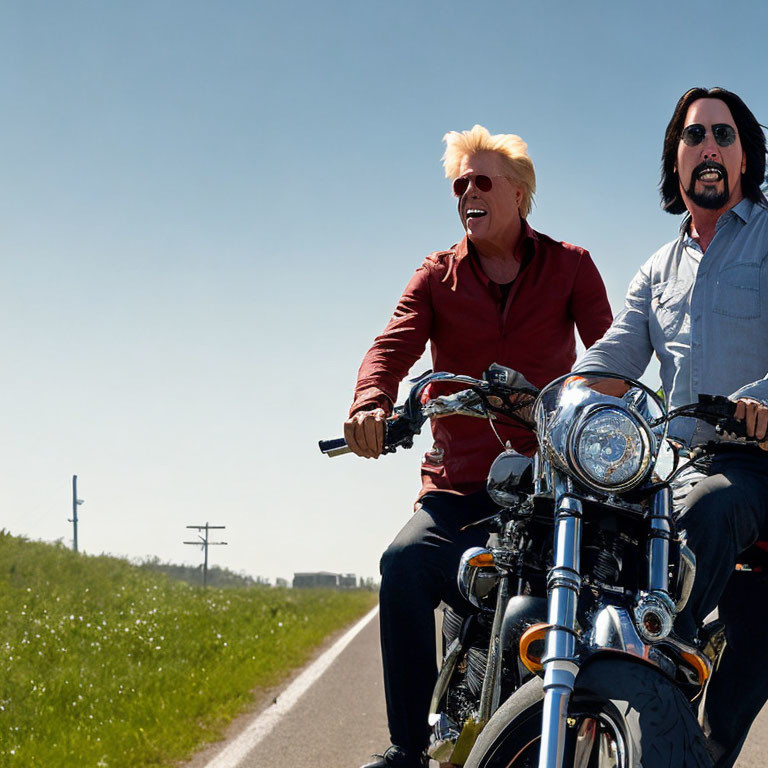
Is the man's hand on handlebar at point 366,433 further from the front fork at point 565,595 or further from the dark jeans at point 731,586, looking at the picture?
the dark jeans at point 731,586

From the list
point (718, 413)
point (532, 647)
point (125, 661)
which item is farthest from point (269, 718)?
point (718, 413)

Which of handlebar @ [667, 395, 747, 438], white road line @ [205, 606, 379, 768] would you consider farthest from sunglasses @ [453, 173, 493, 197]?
white road line @ [205, 606, 379, 768]

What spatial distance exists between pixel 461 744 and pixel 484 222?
2.09 meters

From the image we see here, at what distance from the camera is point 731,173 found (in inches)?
144

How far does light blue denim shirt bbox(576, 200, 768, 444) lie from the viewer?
335 centimetres

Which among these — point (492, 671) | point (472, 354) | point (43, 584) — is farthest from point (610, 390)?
point (43, 584)

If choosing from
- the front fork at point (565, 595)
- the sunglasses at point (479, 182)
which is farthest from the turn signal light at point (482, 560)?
the sunglasses at point (479, 182)

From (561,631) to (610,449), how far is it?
1.53 ft

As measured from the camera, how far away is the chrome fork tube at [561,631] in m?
2.25

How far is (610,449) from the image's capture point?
2.57 meters

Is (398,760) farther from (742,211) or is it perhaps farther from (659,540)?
(742,211)

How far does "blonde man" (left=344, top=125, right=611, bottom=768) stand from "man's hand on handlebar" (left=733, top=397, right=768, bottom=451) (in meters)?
1.19

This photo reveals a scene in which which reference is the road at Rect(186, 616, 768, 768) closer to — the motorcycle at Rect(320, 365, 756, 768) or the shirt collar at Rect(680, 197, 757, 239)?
the motorcycle at Rect(320, 365, 756, 768)

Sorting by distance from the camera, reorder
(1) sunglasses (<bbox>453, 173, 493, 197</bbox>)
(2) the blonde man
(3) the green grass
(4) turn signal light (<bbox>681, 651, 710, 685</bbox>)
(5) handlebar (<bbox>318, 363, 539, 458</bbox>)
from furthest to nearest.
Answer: (3) the green grass < (1) sunglasses (<bbox>453, 173, 493, 197</bbox>) < (2) the blonde man < (5) handlebar (<bbox>318, 363, 539, 458</bbox>) < (4) turn signal light (<bbox>681, 651, 710, 685</bbox>)
